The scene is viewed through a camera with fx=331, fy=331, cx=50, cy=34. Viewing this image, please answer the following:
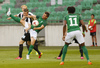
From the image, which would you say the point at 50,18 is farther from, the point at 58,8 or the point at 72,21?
the point at 72,21

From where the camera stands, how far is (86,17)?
21.5 meters

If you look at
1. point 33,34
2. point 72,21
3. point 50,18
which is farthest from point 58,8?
point 72,21

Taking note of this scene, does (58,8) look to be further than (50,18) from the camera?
Yes

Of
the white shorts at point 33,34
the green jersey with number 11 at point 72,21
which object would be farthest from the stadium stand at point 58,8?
the green jersey with number 11 at point 72,21

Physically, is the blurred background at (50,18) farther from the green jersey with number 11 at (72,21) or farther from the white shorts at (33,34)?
the green jersey with number 11 at (72,21)

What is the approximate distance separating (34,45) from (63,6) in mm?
10478

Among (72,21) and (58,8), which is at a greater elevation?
(72,21)

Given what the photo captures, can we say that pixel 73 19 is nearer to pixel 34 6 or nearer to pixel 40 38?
pixel 40 38

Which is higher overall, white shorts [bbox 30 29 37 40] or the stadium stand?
the stadium stand

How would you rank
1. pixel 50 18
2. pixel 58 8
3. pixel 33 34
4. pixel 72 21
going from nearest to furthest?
pixel 72 21 → pixel 33 34 → pixel 50 18 → pixel 58 8

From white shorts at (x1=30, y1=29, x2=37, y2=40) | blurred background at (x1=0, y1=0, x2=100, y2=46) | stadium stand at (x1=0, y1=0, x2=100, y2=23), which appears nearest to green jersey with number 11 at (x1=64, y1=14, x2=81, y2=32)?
white shorts at (x1=30, y1=29, x2=37, y2=40)

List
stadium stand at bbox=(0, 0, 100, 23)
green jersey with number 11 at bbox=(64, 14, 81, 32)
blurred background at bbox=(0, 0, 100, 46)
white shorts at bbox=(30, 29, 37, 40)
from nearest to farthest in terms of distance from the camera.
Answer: green jersey with number 11 at bbox=(64, 14, 81, 32)
white shorts at bbox=(30, 29, 37, 40)
blurred background at bbox=(0, 0, 100, 46)
stadium stand at bbox=(0, 0, 100, 23)

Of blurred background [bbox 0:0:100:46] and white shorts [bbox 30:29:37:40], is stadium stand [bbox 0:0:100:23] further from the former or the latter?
white shorts [bbox 30:29:37:40]

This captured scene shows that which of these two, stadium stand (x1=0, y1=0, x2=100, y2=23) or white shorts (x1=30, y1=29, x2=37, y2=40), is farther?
stadium stand (x1=0, y1=0, x2=100, y2=23)
